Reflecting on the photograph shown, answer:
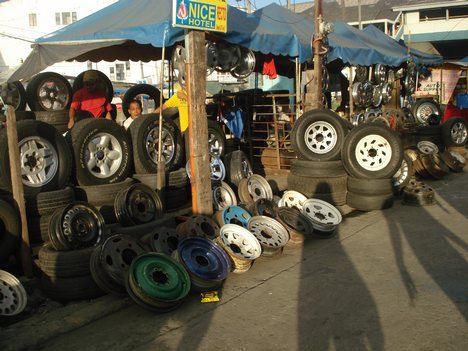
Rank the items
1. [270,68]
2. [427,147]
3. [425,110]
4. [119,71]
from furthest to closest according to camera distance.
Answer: [119,71] < [425,110] < [427,147] < [270,68]

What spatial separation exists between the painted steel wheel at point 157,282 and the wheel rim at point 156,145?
309 cm

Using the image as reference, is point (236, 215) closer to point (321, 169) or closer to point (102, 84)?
point (321, 169)

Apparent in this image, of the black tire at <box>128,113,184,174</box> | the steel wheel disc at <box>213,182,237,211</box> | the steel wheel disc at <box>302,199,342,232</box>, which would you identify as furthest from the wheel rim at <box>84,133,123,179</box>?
the steel wheel disc at <box>302,199,342,232</box>

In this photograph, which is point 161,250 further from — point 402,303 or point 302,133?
point 302,133

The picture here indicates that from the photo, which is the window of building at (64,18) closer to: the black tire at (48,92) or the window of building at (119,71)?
the window of building at (119,71)

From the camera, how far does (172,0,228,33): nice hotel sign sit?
619cm

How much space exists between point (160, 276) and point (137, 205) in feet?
5.46

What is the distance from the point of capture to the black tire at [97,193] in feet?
21.7

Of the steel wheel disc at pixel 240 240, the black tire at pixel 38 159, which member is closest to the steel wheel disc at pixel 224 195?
the steel wheel disc at pixel 240 240

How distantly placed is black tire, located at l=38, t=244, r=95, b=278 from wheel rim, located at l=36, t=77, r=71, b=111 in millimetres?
5910

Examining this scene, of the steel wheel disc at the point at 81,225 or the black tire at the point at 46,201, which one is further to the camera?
the black tire at the point at 46,201

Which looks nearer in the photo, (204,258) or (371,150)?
(204,258)

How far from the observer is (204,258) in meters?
5.79

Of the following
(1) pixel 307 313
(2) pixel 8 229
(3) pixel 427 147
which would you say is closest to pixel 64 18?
(3) pixel 427 147
